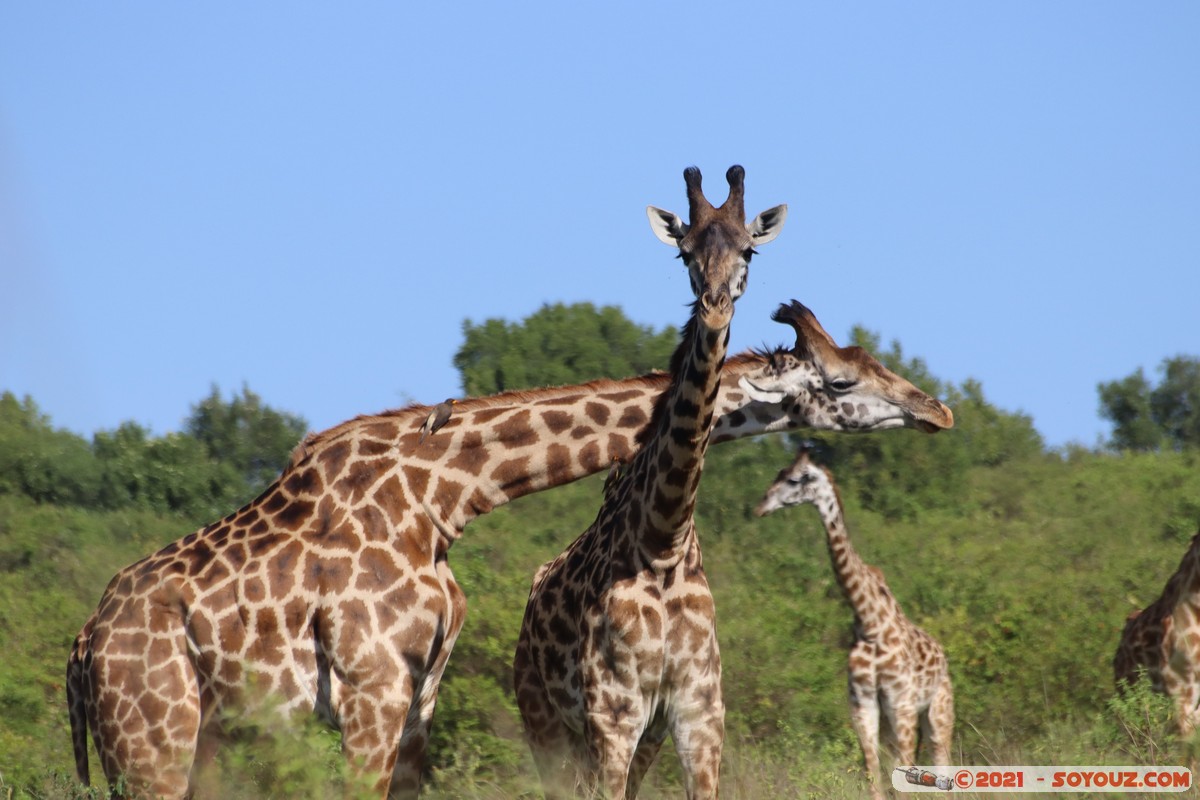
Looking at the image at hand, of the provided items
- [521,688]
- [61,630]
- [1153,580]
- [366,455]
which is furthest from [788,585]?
[366,455]

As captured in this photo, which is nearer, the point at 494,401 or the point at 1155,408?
the point at 494,401

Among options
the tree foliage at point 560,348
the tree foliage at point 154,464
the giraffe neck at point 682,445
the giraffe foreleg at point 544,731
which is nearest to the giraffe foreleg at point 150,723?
the giraffe foreleg at point 544,731

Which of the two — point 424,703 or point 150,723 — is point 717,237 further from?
point 150,723

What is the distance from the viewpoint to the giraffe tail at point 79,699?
7492mm

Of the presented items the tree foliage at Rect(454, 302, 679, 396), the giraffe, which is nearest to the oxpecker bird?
the giraffe

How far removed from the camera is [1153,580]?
15680 mm

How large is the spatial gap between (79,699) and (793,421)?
11.2 ft

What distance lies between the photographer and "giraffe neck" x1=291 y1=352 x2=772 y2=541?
758cm

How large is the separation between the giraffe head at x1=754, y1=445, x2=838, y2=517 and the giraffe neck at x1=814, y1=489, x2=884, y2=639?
12 cm

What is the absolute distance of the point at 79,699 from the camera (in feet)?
24.8

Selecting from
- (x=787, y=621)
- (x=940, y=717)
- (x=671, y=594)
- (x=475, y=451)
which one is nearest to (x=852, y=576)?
(x=940, y=717)

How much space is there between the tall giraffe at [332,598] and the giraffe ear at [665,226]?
0.03 meters

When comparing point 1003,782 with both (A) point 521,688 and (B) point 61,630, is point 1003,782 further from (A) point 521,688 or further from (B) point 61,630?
(B) point 61,630

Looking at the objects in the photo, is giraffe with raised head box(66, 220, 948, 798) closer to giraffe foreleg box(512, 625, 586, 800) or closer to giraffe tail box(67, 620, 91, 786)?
giraffe tail box(67, 620, 91, 786)
